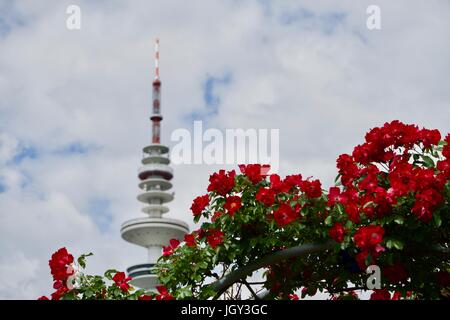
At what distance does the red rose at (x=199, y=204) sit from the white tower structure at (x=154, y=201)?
320 ft

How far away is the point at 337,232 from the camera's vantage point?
586cm

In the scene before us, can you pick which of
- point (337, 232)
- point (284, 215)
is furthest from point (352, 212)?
point (284, 215)

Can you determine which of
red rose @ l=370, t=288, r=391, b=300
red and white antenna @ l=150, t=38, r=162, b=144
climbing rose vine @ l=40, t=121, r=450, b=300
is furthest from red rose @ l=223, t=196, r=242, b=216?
red and white antenna @ l=150, t=38, r=162, b=144

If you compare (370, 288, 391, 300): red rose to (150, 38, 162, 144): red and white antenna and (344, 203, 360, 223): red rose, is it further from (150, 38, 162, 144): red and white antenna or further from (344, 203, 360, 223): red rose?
(150, 38, 162, 144): red and white antenna

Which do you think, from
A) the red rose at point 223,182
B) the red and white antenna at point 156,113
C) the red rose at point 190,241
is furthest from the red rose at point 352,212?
the red and white antenna at point 156,113

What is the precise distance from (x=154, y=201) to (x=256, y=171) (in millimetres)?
101286

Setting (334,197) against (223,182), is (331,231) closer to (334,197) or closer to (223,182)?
(334,197)

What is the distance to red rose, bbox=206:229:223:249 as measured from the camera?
639 cm

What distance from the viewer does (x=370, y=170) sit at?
6203 mm

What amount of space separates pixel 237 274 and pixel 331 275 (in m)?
0.76
